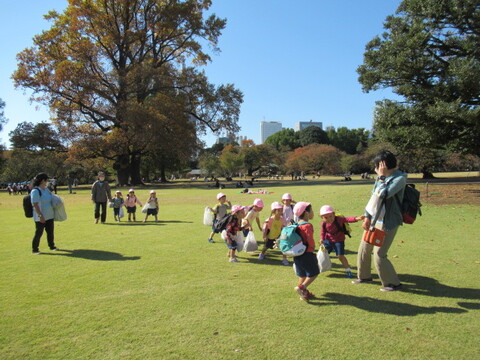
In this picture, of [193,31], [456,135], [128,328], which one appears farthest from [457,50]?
[193,31]

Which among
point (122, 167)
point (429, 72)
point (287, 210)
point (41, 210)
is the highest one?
point (429, 72)

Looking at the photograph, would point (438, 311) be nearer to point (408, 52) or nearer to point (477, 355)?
point (477, 355)

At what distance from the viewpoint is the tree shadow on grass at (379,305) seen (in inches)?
171

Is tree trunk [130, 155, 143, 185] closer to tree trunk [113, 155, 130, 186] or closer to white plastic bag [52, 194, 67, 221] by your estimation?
tree trunk [113, 155, 130, 186]

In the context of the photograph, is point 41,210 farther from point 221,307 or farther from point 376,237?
point 376,237

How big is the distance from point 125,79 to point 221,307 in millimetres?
36623

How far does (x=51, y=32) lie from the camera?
35875 mm

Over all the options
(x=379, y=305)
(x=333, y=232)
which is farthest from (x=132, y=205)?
(x=379, y=305)

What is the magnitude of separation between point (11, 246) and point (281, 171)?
72689 mm

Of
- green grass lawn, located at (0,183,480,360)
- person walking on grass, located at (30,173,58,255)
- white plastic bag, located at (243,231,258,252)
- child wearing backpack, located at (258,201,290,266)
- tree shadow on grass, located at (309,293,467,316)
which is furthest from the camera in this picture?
person walking on grass, located at (30,173,58,255)

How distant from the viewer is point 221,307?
457 centimetres

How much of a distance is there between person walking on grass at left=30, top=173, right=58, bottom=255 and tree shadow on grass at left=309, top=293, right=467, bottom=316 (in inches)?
252

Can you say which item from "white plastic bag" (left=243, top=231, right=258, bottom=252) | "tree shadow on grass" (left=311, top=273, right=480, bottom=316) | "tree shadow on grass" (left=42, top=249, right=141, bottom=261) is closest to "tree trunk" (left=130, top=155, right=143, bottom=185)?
"tree shadow on grass" (left=42, top=249, right=141, bottom=261)

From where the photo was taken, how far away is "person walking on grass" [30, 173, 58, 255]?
7735 mm
